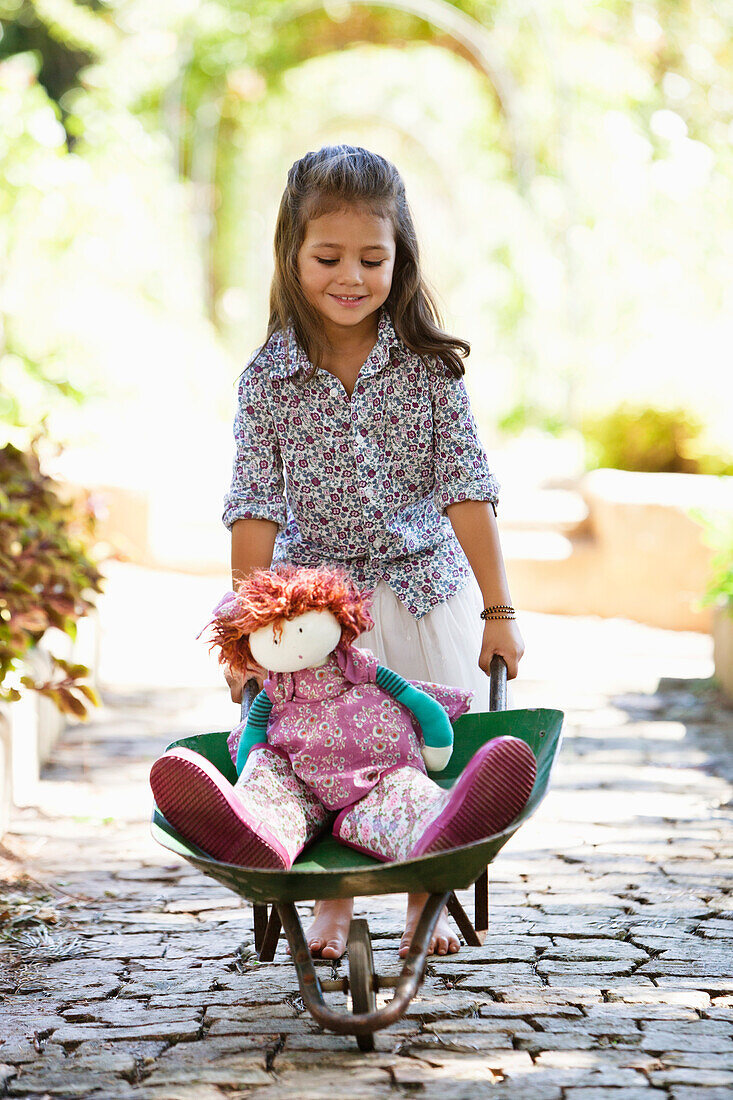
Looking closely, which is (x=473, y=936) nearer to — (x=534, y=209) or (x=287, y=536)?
(x=287, y=536)

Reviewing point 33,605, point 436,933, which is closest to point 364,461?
point 436,933

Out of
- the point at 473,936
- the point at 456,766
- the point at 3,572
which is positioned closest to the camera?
the point at 456,766

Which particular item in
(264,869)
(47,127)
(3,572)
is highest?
(47,127)

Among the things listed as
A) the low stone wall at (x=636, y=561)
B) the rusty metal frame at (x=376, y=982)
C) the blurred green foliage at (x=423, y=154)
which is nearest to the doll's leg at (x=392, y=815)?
the rusty metal frame at (x=376, y=982)

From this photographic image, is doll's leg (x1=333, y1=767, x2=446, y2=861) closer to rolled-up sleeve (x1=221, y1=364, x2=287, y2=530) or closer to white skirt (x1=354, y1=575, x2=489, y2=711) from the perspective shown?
white skirt (x1=354, y1=575, x2=489, y2=711)

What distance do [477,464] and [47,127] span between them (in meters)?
8.42

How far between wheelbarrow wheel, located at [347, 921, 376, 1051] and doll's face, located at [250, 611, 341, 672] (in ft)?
1.56

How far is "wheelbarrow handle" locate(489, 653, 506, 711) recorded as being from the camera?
2631 mm

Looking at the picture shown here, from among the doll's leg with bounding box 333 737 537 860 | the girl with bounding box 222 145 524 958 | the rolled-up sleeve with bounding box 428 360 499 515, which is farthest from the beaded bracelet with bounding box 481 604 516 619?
the doll's leg with bounding box 333 737 537 860

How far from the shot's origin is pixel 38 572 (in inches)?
161

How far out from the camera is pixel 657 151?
41.8 feet

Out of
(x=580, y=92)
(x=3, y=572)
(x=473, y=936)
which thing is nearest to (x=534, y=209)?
(x=580, y=92)

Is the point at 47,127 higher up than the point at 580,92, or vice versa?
the point at 580,92

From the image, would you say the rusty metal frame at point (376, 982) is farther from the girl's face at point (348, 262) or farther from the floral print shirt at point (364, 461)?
the girl's face at point (348, 262)
